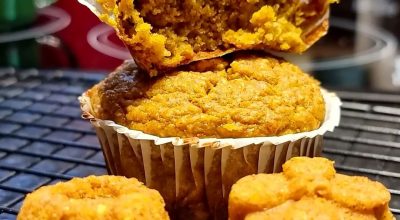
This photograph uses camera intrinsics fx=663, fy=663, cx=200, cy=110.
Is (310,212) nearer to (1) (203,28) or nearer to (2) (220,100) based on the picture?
(2) (220,100)

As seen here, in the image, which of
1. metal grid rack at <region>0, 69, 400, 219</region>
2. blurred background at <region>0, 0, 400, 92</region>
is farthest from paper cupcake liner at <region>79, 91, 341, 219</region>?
blurred background at <region>0, 0, 400, 92</region>

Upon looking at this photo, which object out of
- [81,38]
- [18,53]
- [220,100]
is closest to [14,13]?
[18,53]

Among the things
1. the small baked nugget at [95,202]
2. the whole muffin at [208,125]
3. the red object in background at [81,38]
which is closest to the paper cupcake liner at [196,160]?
the whole muffin at [208,125]

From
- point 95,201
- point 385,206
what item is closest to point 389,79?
point 385,206

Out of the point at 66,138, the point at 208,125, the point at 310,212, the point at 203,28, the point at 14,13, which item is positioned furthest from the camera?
the point at 14,13

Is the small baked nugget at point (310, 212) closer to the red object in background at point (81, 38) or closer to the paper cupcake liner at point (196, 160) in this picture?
the paper cupcake liner at point (196, 160)

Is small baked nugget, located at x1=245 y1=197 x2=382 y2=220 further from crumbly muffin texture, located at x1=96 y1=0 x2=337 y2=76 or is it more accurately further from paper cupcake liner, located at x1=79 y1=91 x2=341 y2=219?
crumbly muffin texture, located at x1=96 y1=0 x2=337 y2=76
